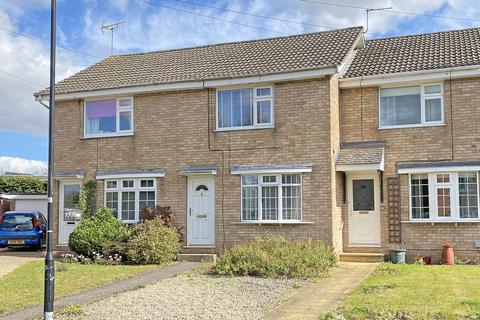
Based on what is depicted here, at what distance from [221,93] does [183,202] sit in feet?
11.7

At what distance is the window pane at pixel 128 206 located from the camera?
64.6ft

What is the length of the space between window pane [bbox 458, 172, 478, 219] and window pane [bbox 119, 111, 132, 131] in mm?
10248

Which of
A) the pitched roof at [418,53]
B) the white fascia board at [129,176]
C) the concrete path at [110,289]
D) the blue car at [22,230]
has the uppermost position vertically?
the pitched roof at [418,53]

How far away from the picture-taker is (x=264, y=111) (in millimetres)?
18438

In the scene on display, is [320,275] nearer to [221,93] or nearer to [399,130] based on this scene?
[399,130]

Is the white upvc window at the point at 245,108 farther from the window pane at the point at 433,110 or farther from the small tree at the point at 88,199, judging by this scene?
the small tree at the point at 88,199

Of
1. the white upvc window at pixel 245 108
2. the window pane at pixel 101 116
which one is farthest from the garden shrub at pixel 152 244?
the window pane at pixel 101 116

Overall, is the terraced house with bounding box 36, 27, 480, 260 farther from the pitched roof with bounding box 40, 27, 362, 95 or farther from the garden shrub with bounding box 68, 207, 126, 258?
the garden shrub with bounding box 68, 207, 126, 258

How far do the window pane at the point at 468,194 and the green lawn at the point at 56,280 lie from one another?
8.72 m

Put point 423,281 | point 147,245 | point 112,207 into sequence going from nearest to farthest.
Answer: point 423,281 < point 147,245 < point 112,207

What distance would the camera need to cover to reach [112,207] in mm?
19969

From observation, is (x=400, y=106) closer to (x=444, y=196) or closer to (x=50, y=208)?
(x=444, y=196)

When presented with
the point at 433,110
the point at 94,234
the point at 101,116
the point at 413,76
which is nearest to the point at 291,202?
the point at 433,110

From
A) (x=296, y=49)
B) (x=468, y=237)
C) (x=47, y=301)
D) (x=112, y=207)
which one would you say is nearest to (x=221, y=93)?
(x=296, y=49)
